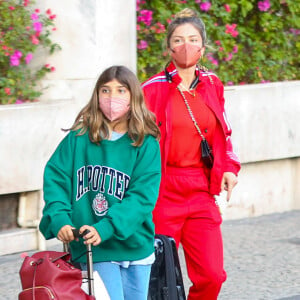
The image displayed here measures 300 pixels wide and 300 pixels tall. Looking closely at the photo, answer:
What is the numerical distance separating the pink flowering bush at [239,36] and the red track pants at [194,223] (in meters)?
3.25

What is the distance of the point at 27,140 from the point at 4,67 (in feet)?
2.19

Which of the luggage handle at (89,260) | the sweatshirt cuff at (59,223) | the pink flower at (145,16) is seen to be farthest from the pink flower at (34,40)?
the luggage handle at (89,260)

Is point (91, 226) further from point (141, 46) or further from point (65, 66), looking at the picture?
point (141, 46)

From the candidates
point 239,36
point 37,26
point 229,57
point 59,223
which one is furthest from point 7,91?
point 59,223

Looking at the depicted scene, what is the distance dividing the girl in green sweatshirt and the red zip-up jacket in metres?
0.61

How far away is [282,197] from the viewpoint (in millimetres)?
9039

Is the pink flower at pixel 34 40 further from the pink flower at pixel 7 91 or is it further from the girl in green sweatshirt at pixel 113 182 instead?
the girl in green sweatshirt at pixel 113 182

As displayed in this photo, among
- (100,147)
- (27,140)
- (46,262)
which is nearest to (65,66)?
(27,140)

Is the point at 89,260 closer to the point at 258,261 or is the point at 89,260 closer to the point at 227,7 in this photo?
the point at 258,261

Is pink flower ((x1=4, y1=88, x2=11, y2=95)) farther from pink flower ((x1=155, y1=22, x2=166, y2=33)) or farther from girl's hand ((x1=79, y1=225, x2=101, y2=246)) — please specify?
girl's hand ((x1=79, y1=225, x2=101, y2=246))

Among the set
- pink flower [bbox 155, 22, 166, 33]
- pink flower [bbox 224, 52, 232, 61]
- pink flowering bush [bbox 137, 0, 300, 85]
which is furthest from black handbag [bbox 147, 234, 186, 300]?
pink flower [bbox 224, 52, 232, 61]

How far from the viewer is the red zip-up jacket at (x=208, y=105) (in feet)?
16.0

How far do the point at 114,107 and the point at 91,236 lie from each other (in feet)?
2.03

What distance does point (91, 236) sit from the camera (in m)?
3.85
